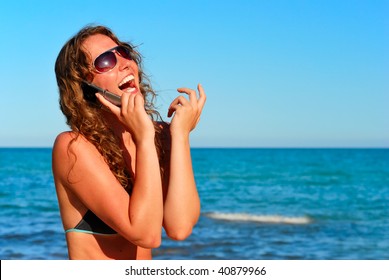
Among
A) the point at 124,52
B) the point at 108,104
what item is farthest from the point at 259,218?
the point at 108,104

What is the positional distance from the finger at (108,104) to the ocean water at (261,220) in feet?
29.7

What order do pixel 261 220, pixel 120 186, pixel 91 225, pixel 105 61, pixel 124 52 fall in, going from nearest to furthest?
pixel 120 186, pixel 91 225, pixel 105 61, pixel 124 52, pixel 261 220

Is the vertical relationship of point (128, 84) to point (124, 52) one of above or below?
below

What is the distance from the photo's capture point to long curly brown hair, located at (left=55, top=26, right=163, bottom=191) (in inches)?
115

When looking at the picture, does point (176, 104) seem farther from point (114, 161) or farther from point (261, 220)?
point (261, 220)

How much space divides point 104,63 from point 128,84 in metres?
0.17

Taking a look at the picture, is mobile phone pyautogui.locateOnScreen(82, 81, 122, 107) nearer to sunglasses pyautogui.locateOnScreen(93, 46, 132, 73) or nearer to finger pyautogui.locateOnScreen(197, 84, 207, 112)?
sunglasses pyautogui.locateOnScreen(93, 46, 132, 73)

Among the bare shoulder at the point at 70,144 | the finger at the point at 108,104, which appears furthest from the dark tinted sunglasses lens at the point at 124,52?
the bare shoulder at the point at 70,144

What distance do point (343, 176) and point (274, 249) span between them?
1095 inches

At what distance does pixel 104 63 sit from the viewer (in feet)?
9.78

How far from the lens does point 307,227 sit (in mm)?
17453

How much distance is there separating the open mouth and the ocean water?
8857 mm

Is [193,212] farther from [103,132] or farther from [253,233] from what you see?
[253,233]
